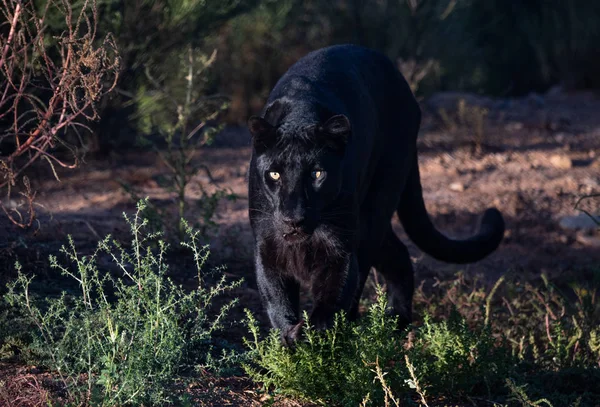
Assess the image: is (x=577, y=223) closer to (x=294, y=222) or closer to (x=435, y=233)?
(x=435, y=233)

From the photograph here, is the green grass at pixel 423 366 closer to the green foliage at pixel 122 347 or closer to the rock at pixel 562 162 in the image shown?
the green foliage at pixel 122 347

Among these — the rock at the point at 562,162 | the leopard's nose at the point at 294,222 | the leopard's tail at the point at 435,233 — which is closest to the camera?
the leopard's nose at the point at 294,222

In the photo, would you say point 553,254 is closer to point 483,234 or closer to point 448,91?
point 483,234

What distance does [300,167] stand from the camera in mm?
3504

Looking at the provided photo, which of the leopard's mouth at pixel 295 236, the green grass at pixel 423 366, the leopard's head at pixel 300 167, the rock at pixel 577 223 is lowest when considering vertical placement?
the green grass at pixel 423 366

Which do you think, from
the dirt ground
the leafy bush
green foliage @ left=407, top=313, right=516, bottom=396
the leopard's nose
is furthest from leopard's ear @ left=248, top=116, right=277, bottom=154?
the dirt ground

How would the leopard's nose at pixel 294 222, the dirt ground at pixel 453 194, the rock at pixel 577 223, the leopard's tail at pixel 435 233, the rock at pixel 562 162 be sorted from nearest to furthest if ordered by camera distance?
the leopard's nose at pixel 294 222, the leopard's tail at pixel 435 233, the dirt ground at pixel 453 194, the rock at pixel 577 223, the rock at pixel 562 162

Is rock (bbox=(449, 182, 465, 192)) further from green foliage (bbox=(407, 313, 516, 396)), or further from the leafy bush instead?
the leafy bush

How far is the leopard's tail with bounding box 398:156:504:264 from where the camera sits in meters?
4.98

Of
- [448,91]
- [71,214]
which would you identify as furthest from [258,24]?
[71,214]

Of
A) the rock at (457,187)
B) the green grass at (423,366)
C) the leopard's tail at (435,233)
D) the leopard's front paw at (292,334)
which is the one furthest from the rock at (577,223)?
the leopard's front paw at (292,334)

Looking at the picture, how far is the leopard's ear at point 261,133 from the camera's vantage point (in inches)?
138

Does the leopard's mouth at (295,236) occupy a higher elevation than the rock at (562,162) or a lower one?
lower

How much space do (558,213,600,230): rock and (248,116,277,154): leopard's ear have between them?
14.4 ft
